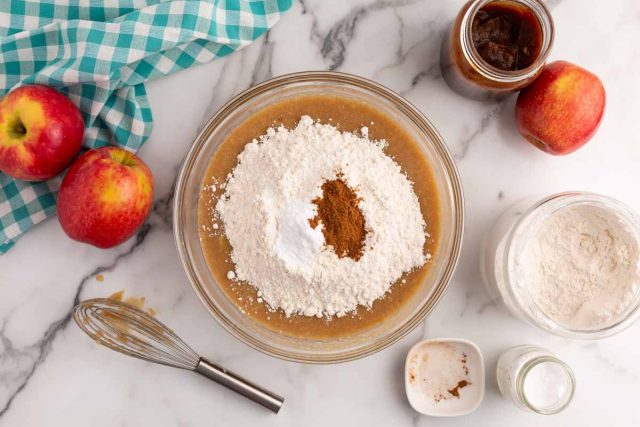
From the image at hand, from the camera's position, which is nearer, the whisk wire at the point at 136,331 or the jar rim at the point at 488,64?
the jar rim at the point at 488,64

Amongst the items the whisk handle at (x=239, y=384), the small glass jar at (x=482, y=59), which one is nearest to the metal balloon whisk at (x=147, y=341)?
the whisk handle at (x=239, y=384)

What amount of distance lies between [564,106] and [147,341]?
3.82 feet

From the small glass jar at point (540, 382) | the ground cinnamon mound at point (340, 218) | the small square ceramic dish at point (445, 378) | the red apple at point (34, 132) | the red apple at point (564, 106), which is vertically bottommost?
the small square ceramic dish at point (445, 378)

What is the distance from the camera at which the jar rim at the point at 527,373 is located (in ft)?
4.60

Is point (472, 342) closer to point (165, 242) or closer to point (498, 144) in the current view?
point (498, 144)

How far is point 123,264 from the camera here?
150 centimetres

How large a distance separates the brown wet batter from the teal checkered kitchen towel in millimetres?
220

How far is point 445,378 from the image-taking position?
4.91 feet

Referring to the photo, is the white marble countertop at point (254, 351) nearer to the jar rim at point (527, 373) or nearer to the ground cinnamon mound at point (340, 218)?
the jar rim at point (527, 373)

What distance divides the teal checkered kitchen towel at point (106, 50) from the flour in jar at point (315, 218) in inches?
11.4

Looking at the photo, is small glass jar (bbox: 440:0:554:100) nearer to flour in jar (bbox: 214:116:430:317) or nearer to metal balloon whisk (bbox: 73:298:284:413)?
flour in jar (bbox: 214:116:430:317)

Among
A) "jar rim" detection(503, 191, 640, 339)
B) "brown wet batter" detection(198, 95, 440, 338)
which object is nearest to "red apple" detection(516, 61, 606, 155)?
"jar rim" detection(503, 191, 640, 339)

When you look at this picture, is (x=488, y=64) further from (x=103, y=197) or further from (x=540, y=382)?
(x=103, y=197)

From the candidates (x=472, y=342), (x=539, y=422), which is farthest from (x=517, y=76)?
(x=539, y=422)
